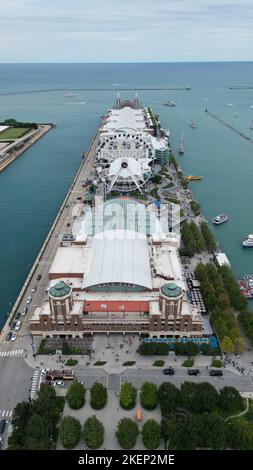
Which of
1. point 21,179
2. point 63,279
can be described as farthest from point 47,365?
point 21,179

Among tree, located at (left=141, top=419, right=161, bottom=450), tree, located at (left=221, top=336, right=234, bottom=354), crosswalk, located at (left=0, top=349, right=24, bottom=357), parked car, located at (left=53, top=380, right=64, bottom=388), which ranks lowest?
tree, located at (left=141, top=419, right=161, bottom=450)

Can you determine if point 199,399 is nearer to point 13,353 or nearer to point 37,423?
point 37,423

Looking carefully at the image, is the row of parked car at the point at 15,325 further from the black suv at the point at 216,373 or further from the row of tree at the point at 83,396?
the black suv at the point at 216,373

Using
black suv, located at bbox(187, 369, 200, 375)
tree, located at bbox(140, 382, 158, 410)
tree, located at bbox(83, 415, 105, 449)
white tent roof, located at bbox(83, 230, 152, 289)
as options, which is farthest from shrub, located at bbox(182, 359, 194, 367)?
tree, located at bbox(83, 415, 105, 449)

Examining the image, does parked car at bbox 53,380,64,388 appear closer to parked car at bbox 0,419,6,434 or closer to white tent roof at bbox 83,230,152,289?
parked car at bbox 0,419,6,434

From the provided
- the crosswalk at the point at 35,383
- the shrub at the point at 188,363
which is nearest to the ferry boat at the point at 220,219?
the shrub at the point at 188,363
